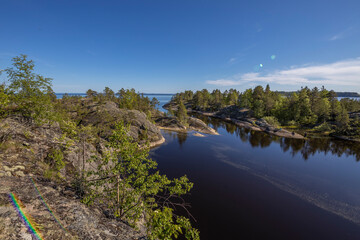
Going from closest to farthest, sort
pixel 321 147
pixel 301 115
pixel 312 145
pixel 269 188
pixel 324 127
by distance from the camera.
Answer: pixel 269 188 < pixel 321 147 < pixel 312 145 < pixel 324 127 < pixel 301 115

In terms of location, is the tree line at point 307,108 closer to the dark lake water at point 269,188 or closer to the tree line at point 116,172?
the dark lake water at point 269,188

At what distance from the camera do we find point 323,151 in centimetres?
5069

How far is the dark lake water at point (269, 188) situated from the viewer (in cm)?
2062

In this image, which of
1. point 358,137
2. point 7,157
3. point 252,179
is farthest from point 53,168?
point 358,137

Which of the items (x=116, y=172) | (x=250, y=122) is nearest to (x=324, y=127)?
(x=250, y=122)

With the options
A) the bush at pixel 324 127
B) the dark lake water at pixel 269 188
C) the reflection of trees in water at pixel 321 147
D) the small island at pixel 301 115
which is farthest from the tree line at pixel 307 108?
the dark lake water at pixel 269 188

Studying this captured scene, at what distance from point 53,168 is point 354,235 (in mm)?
35674

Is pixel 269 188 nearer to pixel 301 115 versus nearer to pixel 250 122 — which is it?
pixel 250 122

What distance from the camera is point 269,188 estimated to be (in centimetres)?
2908

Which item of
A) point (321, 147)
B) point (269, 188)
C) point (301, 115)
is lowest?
point (269, 188)

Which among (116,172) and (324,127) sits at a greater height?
(116,172)

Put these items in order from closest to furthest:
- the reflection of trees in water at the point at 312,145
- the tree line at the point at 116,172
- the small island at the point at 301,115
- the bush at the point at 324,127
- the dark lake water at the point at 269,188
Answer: the tree line at the point at 116,172 < the dark lake water at the point at 269,188 < the reflection of trees in water at the point at 312,145 < the small island at the point at 301,115 < the bush at the point at 324,127

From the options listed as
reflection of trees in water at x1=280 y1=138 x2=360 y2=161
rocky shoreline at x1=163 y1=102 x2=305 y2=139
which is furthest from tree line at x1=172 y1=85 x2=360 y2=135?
reflection of trees in water at x1=280 y1=138 x2=360 y2=161

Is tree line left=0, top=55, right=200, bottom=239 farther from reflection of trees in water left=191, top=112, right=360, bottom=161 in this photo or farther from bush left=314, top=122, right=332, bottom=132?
bush left=314, top=122, right=332, bottom=132
